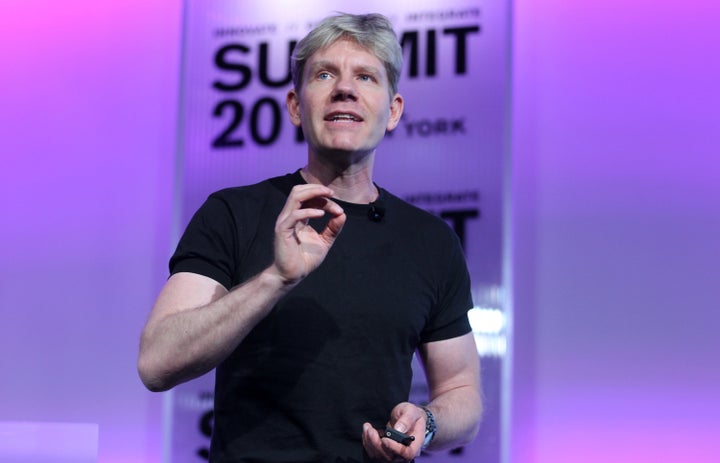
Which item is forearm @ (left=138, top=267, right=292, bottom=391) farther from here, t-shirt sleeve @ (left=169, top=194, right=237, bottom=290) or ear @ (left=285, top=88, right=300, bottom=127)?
ear @ (left=285, top=88, right=300, bottom=127)

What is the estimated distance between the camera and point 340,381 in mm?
1623

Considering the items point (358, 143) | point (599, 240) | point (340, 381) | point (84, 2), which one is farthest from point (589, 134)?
point (84, 2)

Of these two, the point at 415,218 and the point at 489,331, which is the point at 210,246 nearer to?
the point at 415,218

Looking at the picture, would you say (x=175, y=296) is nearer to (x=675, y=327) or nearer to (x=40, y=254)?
(x=675, y=327)

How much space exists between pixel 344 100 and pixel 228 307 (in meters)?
0.53

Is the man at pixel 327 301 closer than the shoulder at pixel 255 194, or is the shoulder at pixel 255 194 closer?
the man at pixel 327 301

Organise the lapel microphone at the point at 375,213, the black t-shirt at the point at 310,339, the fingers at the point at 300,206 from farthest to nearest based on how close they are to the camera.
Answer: the lapel microphone at the point at 375,213, the black t-shirt at the point at 310,339, the fingers at the point at 300,206

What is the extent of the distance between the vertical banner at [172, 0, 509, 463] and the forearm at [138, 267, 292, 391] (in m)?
1.36

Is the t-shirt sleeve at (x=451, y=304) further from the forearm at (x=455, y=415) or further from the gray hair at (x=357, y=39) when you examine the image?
the gray hair at (x=357, y=39)

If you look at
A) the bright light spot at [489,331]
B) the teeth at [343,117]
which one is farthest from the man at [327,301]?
the bright light spot at [489,331]

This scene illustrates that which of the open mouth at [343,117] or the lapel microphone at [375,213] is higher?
the open mouth at [343,117]

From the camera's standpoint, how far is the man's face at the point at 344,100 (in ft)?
5.80

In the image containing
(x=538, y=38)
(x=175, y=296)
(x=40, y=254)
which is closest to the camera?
(x=175, y=296)

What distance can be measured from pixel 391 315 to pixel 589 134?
1.39 m
